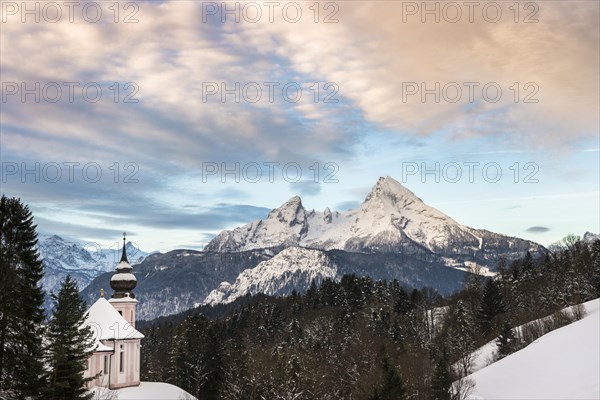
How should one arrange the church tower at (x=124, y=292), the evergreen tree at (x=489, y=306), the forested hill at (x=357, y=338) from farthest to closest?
1. the evergreen tree at (x=489, y=306)
2. the church tower at (x=124, y=292)
3. the forested hill at (x=357, y=338)

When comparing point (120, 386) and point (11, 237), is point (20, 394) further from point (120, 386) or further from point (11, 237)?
point (120, 386)

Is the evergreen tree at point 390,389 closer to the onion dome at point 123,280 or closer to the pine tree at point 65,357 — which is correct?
the pine tree at point 65,357

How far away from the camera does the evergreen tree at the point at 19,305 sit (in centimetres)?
3331

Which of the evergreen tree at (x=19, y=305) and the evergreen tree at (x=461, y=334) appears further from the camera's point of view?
the evergreen tree at (x=461, y=334)

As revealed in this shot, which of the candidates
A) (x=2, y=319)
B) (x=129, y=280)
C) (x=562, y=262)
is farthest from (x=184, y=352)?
(x=562, y=262)

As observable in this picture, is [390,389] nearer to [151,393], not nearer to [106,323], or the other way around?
[151,393]

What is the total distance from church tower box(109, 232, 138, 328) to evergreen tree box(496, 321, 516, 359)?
47910 millimetres

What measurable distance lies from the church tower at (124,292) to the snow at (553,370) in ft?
144

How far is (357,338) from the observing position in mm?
88812

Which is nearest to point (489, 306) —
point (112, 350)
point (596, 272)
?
point (596, 272)

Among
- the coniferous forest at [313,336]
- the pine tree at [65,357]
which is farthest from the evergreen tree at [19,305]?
the pine tree at [65,357]

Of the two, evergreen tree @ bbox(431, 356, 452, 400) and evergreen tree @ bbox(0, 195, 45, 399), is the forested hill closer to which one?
evergreen tree @ bbox(431, 356, 452, 400)

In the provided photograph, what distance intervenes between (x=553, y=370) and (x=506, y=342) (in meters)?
23.6

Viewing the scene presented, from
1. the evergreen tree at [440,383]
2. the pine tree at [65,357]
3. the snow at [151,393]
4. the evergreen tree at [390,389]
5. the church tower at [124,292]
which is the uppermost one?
the church tower at [124,292]
